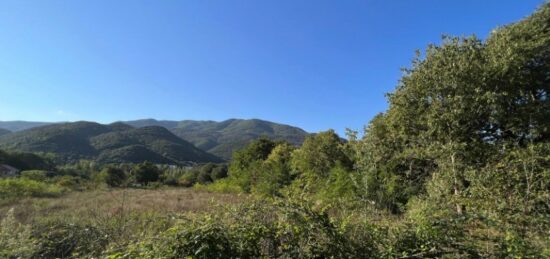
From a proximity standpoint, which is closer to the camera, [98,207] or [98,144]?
[98,207]

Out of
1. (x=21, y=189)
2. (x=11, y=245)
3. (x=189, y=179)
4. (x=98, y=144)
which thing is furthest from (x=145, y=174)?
(x=98, y=144)

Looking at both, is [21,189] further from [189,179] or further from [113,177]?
[189,179]

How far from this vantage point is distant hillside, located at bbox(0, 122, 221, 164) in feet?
279

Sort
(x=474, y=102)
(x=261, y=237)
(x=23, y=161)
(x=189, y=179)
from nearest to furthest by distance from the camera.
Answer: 1. (x=261, y=237)
2. (x=474, y=102)
3. (x=23, y=161)
4. (x=189, y=179)

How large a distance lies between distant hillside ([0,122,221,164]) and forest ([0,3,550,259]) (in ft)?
218

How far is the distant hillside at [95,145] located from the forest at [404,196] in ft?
218

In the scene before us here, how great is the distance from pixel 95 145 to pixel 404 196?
341 feet

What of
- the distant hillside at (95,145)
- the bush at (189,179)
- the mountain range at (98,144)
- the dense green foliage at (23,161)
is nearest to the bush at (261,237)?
the bush at (189,179)

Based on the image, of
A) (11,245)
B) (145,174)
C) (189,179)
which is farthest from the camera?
(189,179)

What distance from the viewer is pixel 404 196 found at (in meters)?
12.9

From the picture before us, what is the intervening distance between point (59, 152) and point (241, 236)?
9890 centimetres

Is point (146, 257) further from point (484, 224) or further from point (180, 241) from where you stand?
point (484, 224)

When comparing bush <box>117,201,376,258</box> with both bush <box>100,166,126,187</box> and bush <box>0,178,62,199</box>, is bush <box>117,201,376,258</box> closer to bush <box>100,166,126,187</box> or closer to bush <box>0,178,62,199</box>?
bush <box>0,178,62,199</box>

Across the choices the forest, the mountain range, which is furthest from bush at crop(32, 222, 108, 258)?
the mountain range
